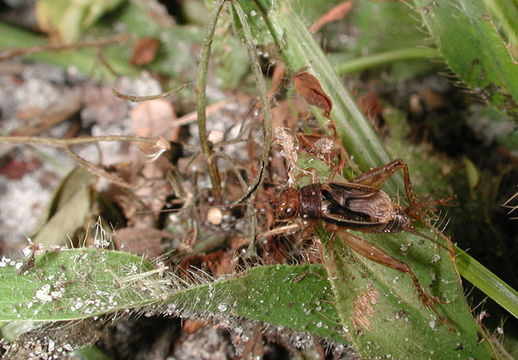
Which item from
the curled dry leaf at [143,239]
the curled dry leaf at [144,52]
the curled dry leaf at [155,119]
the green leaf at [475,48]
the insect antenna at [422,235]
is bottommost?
the curled dry leaf at [143,239]

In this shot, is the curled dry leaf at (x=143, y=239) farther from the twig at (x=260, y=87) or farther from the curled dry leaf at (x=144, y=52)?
the curled dry leaf at (x=144, y=52)

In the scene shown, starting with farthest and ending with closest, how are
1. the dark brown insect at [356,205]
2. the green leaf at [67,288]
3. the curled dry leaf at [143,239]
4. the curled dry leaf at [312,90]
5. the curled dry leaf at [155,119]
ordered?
the curled dry leaf at [155,119] < the curled dry leaf at [143,239] < the curled dry leaf at [312,90] < the dark brown insect at [356,205] < the green leaf at [67,288]

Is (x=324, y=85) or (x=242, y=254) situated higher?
(x=324, y=85)

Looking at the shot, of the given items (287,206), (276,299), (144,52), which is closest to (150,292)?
(276,299)

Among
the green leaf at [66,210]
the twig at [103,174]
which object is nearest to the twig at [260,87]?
the twig at [103,174]

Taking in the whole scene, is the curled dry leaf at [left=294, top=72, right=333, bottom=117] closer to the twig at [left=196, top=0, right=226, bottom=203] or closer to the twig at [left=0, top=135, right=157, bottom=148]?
the twig at [left=196, top=0, right=226, bottom=203]

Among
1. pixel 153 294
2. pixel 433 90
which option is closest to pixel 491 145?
pixel 433 90

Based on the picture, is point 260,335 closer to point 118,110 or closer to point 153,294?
point 153,294

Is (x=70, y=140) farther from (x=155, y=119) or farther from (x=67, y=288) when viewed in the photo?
(x=67, y=288)
